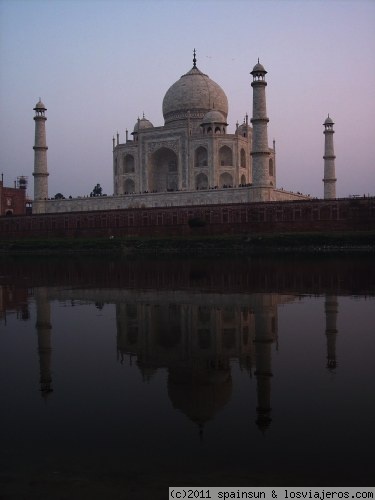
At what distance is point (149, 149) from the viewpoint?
37719mm

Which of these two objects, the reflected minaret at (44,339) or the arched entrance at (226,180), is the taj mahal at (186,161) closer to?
the arched entrance at (226,180)

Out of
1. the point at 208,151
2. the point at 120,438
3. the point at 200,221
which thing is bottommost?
the point at 120,438

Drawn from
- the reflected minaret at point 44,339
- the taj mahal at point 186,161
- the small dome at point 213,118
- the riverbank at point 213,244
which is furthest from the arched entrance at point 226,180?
the reflected minaret at point 44,339

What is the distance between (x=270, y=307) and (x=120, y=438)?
528cm

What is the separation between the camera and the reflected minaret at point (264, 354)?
3.88 metres

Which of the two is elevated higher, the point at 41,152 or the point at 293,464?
the point at 41,152

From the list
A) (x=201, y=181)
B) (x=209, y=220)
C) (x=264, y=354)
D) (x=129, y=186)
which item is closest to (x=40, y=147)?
(x=129, y=186)

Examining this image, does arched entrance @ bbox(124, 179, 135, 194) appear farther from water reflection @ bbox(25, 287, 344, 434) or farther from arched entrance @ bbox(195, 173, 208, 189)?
water reflection @ bbox(25, 287, 344, 434)

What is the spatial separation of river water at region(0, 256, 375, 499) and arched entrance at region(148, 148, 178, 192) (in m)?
29.6

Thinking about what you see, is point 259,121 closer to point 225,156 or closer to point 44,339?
point 225,156

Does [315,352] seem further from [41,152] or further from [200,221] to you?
[41,152]

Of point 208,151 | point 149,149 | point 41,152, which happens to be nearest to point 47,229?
point 41,152

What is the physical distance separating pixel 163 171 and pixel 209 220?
11.2 m

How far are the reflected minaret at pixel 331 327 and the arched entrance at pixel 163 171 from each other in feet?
97.5
